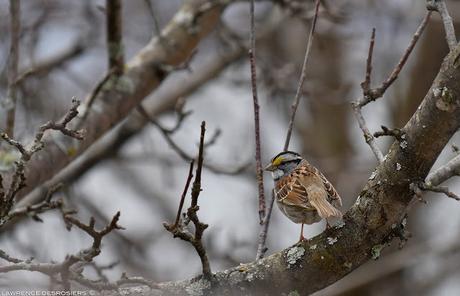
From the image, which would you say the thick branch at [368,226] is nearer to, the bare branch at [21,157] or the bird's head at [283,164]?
the bare branch at [21,157]

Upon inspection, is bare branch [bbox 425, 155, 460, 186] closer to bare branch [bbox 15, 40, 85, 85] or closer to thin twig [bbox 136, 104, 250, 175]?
thin twig [bbox 136, 104, 250, 175]

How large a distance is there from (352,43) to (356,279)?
4677 mm

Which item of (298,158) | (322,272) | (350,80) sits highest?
(350,80)

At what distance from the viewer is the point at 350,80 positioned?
35.7 feet

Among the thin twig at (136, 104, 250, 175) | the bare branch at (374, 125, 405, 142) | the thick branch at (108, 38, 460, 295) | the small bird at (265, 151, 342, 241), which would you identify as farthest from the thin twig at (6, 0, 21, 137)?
the bare branch at (374, 125, 405, 142)

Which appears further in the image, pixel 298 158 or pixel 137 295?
pixel 298 158

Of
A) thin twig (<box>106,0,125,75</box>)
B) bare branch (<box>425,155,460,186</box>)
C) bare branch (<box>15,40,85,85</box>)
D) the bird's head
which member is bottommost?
bare branch (<box>425,155,460,186</box>)

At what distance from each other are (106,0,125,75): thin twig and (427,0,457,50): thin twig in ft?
8.86

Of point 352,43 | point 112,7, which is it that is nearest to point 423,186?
point 112,7

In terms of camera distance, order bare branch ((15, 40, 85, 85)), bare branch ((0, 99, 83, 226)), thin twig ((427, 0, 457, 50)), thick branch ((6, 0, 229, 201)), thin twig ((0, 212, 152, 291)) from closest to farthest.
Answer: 1. thin twig ((0, 212, 152, 291))
2. thin twig ((427, 0, 457, 50))
3. bare branch ((0, 99, 83, 226))
4. thick branch ((6, 0, 229, 201))
5. bare branch ((15, 40, 85, 85))

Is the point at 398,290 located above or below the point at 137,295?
above

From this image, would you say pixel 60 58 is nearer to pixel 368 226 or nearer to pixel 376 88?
pixel 376 88

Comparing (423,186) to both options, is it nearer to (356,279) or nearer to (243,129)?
(356,279)

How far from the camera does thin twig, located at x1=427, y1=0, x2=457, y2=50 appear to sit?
3.11 meters
